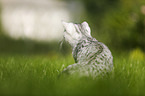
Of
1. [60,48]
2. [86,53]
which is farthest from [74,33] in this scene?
[86,53]

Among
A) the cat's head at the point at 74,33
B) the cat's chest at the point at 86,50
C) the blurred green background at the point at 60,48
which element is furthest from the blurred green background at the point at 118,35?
the cat's chest at the point at 86,50

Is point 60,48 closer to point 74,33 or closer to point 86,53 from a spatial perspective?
point 74,33

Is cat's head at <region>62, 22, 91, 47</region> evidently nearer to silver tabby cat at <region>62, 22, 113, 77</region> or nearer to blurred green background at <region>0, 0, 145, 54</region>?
silver tabby cat at <region>62, 22, 113, 77</region>

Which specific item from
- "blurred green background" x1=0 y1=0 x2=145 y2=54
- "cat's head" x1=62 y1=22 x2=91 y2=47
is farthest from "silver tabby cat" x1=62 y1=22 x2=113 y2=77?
"blurred green background" x1=0 y1=0 x2=145 y2=54

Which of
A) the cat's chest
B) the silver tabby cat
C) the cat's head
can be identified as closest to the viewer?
the silver tabby cat

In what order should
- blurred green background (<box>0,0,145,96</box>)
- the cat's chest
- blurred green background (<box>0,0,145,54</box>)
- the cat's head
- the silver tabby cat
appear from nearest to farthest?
blurred green background (<box>0,0,145,96</box>) → the silver tabby cat → the cat's chest → the cat's head → blurred green background (<box>0,0,145,54</box>)

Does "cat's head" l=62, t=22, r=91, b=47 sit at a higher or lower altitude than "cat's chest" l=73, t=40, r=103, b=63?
higher

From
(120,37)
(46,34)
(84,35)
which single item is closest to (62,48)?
(84,35)

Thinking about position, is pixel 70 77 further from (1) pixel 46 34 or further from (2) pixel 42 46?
(2) pixel 42 46
